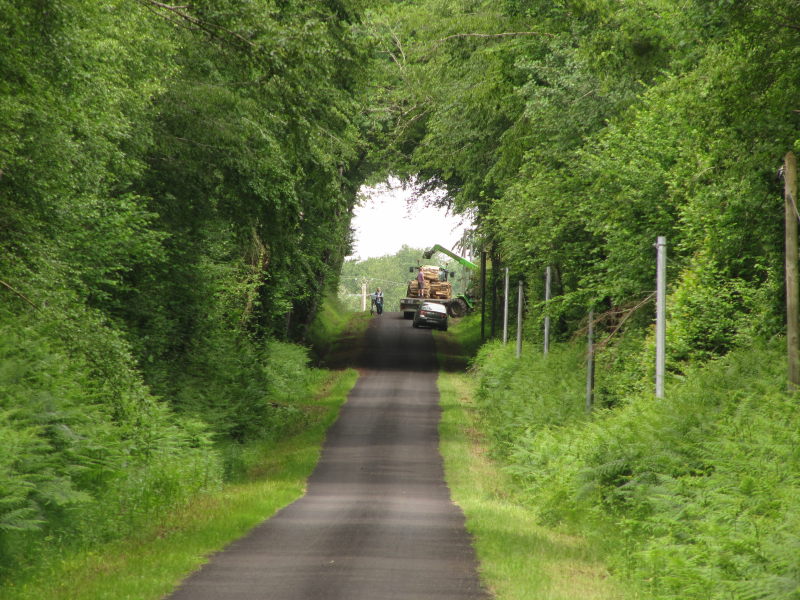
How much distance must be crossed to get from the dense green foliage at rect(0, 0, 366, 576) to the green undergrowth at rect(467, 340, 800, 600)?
20.8 ft

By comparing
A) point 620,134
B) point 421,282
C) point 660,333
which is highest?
point 421,282

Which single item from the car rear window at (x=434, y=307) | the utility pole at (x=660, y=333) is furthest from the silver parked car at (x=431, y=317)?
the utility pole at (x=660, y=333)

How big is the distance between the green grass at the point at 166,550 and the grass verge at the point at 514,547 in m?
3.50

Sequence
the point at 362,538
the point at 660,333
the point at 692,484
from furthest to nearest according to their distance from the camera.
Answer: the point at 660,333, the point at 362,538, the point at 692,484

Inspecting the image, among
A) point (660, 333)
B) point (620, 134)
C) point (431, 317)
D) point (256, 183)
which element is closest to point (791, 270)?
point (660, 333)

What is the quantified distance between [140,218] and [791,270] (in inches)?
493

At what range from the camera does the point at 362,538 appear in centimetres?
1600

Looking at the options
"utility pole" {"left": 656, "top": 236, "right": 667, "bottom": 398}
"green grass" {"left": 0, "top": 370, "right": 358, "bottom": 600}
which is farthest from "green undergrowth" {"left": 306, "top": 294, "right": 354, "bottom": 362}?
"utility pole" {"left": 656, "top": 236, "right": 667, "bottom": 398}

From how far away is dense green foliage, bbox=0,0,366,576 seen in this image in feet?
48.6

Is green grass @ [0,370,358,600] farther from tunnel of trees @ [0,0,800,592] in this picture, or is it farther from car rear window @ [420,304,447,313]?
car rear window @ [420,304,447,313]

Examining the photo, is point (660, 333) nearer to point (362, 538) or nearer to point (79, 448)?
point (362, 538)

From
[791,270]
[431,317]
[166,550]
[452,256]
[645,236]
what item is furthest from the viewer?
[452,256]

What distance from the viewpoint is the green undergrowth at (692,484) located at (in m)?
10.7

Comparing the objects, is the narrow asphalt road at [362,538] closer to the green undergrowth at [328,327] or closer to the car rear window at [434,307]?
the green undergrowth at [328,327]
